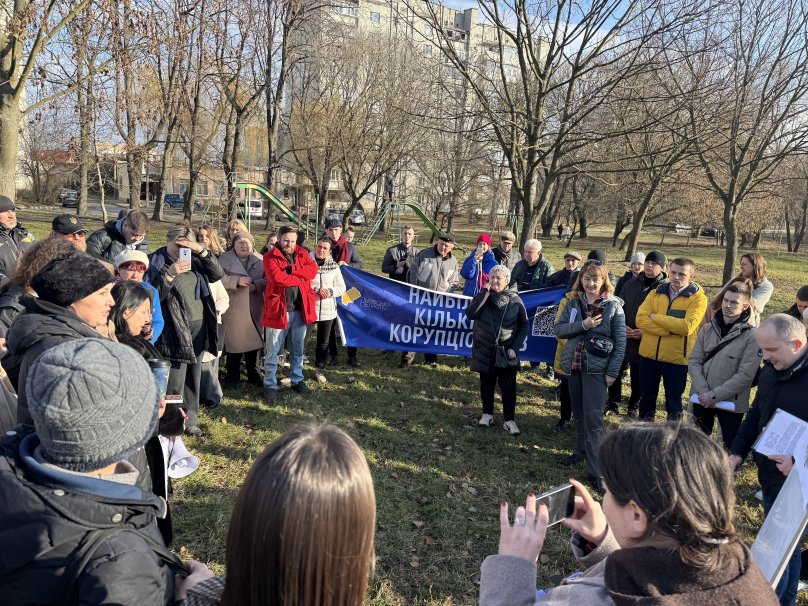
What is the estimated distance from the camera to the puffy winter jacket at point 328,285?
24.1ft

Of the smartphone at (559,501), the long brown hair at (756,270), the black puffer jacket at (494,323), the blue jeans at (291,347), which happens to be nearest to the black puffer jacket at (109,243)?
the blue jeans at (291,347)

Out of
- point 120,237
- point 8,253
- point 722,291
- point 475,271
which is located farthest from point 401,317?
point 8,253

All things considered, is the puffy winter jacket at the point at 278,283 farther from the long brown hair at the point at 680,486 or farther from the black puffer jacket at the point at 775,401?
the long brown hair at the point at 680,486

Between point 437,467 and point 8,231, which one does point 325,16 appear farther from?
point 437,467

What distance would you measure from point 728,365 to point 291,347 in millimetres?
4825

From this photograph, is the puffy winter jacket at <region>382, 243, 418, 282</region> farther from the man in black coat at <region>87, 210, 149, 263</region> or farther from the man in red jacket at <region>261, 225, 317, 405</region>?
the man in black coat at <region>87, 210, 149, 263</region>

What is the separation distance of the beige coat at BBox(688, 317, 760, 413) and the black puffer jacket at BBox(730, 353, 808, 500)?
42.3 inches

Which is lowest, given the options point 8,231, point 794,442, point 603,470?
point 794,442

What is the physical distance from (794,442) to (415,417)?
4.14 meters

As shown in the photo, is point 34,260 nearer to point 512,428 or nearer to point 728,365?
point 512,428

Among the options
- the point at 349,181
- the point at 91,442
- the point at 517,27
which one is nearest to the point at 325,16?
the point at 349,181

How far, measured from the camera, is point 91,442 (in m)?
1.41

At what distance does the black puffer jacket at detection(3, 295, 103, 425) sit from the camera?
266cm

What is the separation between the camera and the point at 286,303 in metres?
6.57
